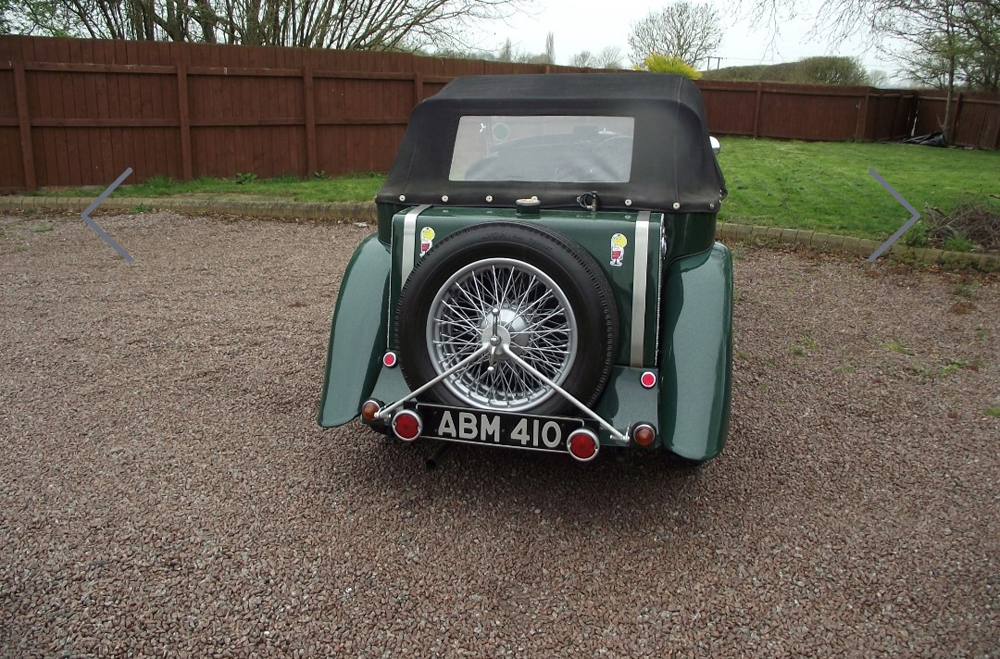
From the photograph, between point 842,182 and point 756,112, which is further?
point 756,112

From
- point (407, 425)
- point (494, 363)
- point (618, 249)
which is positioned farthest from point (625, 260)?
point (407, 425)

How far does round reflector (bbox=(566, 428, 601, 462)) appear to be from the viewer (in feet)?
9.93

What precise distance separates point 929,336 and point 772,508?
3196 millimetres

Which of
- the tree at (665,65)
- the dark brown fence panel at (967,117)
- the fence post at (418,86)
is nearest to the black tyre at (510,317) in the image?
the tree at (665,65)

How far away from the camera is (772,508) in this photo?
343cm

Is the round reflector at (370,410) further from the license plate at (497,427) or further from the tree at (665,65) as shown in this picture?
the tree at (665,65)

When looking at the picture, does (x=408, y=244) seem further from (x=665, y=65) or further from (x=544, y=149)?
(x=665, y=65)

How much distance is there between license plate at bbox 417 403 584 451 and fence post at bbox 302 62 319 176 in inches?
415

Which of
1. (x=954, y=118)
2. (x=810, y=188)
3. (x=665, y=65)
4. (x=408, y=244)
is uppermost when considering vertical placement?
(x=665, y=65)

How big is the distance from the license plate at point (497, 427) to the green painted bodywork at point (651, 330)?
0.19m

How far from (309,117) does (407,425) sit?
10.6m

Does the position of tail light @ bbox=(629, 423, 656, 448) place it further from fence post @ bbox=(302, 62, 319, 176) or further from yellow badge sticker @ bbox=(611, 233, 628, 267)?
fence post @ bbox=(302, 62, 319, 176)

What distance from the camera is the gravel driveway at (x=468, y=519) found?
2.64 meters

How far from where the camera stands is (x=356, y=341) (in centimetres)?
361
